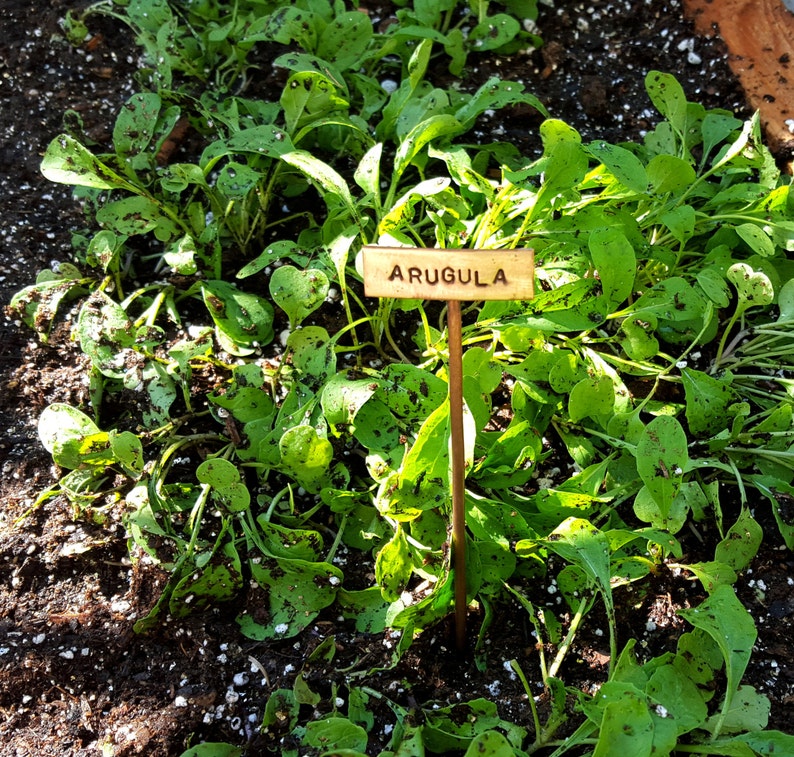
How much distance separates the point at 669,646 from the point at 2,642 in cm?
89

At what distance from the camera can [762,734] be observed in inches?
37.9

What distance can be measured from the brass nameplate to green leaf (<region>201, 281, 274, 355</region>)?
582 millimetres

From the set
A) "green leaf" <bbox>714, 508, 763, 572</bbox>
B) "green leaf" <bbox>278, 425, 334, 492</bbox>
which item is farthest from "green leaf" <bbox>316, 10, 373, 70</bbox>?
"green leaf" <bbox>714, 508, 763, 572</bbox>

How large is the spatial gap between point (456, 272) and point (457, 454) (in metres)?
0.21

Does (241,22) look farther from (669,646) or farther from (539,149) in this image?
(669,646)

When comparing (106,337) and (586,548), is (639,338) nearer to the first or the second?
(586,548)

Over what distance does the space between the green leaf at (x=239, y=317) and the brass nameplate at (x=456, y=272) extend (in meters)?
0.58

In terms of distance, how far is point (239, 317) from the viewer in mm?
1385

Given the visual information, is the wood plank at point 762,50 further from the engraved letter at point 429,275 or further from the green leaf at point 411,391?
the engraved letter at point 429,275

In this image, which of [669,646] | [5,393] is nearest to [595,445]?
[669,646]

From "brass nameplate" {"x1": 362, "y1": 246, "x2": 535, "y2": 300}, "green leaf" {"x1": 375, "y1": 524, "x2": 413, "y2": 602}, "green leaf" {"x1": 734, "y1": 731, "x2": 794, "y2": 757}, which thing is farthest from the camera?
"green leaf" {"x1": 375, "y1": 524, "x2": 413, "y2": 602}

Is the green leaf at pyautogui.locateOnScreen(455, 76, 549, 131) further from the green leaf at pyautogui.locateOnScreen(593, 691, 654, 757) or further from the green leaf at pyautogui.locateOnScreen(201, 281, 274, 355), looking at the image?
the green leaf at pyautogui.locateOnScreen(593, 691, 654, 757)

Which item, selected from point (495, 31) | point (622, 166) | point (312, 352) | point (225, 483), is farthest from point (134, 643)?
point (495, 31)

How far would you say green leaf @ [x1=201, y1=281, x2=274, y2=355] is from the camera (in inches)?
54.1
